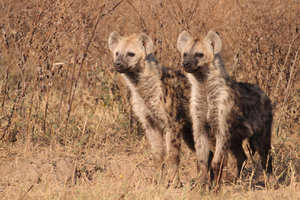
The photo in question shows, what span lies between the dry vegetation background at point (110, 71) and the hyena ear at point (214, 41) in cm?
84

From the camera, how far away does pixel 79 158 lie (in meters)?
4.31

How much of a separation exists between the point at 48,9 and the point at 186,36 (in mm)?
1553

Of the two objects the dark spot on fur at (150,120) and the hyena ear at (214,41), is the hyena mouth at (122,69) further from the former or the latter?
the hyena ear at (214,41)

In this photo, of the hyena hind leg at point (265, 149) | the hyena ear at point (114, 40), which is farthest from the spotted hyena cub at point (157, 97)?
the hyena hind leg at point (265, 149)

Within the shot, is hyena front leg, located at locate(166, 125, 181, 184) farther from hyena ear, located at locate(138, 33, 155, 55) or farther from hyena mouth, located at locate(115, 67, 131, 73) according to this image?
hyena ear, located at locate(138, 33, 155, 55)

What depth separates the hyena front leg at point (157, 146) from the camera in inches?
158

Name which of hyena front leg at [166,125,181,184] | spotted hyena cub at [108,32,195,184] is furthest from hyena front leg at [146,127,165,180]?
hyena front leg at [166,125,181,184]

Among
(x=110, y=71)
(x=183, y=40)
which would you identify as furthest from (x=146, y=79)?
(x=110, y=71)

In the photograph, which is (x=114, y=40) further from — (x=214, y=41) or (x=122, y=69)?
(x=214, y=41)

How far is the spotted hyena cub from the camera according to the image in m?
3.95

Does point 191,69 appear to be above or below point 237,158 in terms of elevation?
above

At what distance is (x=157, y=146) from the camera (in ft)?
13.3

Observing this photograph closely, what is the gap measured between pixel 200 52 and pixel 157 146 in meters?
1.06

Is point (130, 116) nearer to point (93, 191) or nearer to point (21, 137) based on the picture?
point (21, 137)
